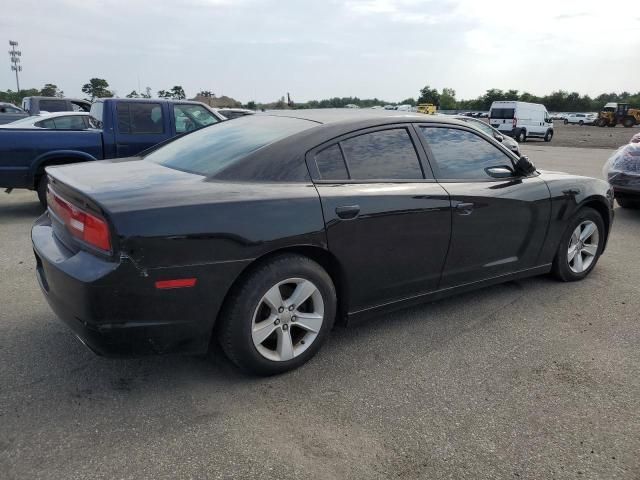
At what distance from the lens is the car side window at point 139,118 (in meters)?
7.73

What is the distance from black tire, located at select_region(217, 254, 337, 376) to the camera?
8.74 ft

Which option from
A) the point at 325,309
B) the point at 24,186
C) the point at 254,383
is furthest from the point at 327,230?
the point at 24,186

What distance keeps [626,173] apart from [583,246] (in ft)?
10.7

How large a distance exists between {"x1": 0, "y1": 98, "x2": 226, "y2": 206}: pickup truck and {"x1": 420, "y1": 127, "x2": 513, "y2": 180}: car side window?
461 cm

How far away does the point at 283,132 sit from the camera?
316cm

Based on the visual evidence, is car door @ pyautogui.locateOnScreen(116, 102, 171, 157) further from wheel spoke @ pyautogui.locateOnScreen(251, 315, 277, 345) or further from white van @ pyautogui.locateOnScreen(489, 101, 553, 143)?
white van @ pyautogui.locateOnScreen(489, 101, 553, 143)

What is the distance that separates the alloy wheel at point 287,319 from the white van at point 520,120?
26348 millimetres

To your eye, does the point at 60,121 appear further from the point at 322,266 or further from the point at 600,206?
the point at 600,206

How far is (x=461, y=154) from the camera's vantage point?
369 centimetres

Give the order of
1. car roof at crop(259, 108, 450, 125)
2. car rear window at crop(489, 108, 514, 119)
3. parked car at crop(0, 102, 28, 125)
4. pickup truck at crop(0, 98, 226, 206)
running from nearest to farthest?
car roof at crop(259, 108, 450, 125) → pickup truck at crop(0, 98, 226, 206) → parked car at crop(0, 102, 28, 125) → car rear window at crop(489, 108, 514, 119)

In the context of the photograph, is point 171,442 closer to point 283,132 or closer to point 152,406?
point 152,406

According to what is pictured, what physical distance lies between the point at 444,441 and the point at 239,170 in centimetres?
174

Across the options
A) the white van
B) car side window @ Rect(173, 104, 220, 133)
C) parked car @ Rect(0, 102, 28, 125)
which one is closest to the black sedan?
car side window @ Rect(173, 104, 220, 133)

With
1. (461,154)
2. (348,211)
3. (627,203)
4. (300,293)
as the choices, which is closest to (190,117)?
(461,154)
